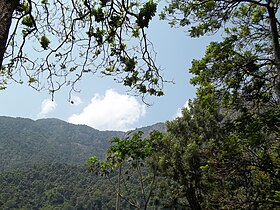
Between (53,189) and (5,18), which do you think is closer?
(5,18)

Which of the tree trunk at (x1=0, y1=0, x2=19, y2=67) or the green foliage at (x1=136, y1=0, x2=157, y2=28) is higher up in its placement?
the green foliage at (x1=136, y1=0, x2=157, y2=28)

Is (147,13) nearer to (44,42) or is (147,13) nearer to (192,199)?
(44,42)

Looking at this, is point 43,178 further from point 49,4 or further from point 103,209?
point 49,4

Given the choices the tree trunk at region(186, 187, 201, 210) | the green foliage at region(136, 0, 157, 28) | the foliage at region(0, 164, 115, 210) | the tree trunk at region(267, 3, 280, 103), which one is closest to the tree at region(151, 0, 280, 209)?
the tree trunk at region(267, 3, 280, 103)

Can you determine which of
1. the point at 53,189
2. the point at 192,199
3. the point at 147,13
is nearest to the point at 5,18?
the point at 147,13

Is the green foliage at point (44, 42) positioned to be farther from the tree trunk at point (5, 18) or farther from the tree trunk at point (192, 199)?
the tree trunk at point (192, 199)

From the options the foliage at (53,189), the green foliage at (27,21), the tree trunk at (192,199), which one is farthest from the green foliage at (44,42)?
the foliage at (53,189)

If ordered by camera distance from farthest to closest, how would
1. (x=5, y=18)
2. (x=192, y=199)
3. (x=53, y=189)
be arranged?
(x=53, y=189) < (x=192, y=199) < (x=5, y=18)

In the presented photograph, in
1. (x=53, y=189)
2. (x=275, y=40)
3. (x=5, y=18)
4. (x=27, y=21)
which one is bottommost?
(x=53, y=189)

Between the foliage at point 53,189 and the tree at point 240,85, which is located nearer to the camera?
the tree at point 240,85

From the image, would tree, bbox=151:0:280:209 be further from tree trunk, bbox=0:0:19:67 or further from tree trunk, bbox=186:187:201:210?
tree trunk, bbox=186:187:201:210

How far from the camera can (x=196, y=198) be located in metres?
16.8

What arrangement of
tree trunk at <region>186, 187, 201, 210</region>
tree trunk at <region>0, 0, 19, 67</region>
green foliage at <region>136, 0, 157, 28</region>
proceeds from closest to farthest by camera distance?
tree trunk at <region>0, 0, 19, 67</region> < green foliage at <region>136, 0, 157, 28</region> < tree trunk at <region>186, 187, 201, 210</region>

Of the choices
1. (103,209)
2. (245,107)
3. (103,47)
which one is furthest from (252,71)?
(103,209)
